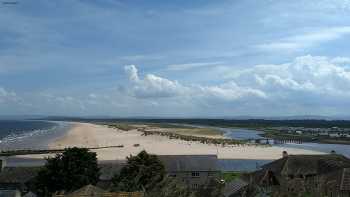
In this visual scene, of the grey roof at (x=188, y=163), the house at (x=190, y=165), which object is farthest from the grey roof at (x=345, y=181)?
the grey roof at (x=188, y=163)

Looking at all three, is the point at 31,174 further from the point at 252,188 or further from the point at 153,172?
the point at 252,188

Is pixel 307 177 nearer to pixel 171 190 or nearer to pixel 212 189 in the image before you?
pixel 212 189

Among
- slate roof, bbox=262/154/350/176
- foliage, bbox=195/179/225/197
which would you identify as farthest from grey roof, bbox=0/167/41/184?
foliage, bbox=195/179/225/197

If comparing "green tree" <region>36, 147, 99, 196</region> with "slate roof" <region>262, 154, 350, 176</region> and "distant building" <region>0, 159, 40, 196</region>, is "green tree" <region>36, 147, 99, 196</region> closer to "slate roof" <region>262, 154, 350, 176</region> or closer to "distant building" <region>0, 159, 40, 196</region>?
"distant building" <region>0, 159, 40, 196</region>

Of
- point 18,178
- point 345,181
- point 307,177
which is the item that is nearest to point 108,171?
point 18,178

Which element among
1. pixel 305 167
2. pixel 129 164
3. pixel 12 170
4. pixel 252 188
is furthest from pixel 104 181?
pixel 252 188

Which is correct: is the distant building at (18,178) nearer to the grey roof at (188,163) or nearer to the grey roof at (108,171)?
the grey roof at (108,171)
